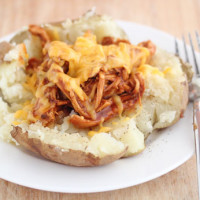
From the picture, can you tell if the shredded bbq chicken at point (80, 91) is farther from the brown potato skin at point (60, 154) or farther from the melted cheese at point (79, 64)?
the brown potato skin at point (60, 154)

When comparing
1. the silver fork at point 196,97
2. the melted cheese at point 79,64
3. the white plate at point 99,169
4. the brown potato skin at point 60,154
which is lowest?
the silver fork at point 196,97

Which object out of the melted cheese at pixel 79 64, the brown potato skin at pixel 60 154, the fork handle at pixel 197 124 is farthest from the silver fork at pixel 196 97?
the brown potato skin at pixel 60 154

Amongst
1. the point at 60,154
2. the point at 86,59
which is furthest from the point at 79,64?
the point at 60,154

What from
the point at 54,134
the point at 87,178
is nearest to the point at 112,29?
the point at 54,134

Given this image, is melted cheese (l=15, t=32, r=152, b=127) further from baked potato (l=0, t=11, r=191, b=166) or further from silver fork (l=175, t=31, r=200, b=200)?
silver fork (l=175, t=31, r=200, b=200)

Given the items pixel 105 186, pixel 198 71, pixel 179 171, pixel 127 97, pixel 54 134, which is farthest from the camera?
pixel 198 71

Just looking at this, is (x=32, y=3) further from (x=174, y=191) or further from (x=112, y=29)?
(x=174, y=191)

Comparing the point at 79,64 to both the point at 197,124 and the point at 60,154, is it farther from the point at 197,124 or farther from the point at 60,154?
the point at 197,124
